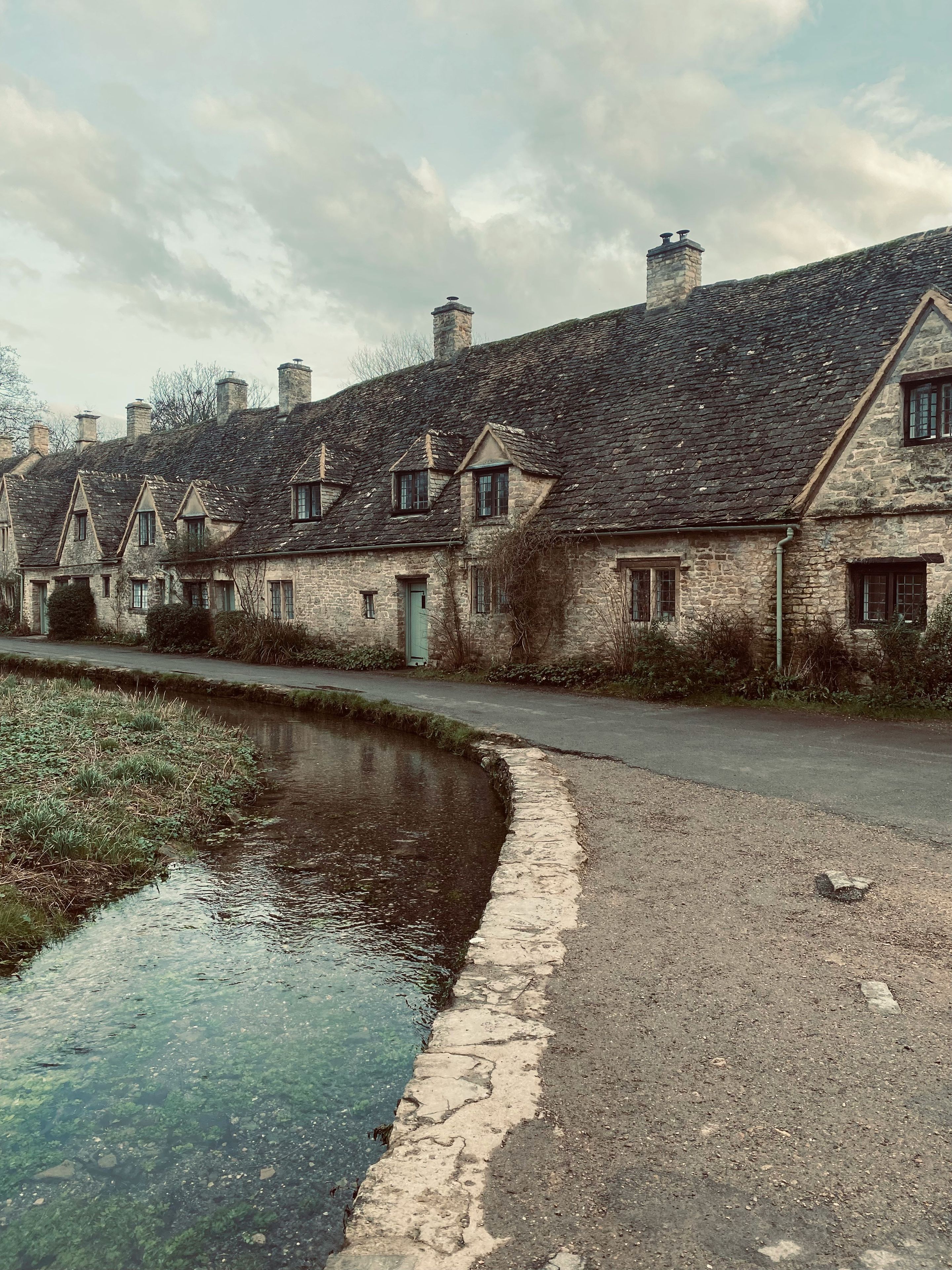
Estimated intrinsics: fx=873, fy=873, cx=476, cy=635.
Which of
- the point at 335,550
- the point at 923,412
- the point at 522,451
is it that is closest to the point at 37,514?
the point at 335,550

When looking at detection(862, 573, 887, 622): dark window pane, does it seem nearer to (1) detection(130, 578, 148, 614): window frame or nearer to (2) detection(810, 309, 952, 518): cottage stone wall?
(2) detection(810, 309, 952, 518): cottage stone wall

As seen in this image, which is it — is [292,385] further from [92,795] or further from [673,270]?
[92,795]

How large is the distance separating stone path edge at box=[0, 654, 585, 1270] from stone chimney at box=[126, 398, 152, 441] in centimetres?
4184

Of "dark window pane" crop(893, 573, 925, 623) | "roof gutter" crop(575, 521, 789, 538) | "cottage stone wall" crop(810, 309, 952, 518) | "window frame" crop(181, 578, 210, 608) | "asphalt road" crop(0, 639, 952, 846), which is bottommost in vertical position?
"asphalt road" crop(0, 639, 952, 846)

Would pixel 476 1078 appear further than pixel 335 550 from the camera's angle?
No

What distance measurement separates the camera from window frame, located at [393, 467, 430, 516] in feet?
73.0

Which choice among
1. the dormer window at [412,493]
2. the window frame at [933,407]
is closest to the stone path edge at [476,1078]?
the window frame at [933,407]

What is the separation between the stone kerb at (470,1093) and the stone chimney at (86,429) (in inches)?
1894

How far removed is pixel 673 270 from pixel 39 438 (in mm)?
40594

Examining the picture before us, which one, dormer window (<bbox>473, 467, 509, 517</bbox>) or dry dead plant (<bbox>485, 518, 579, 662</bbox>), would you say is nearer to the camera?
dry dead plant (<bbox>485, 518, 579, 662</bbox>)

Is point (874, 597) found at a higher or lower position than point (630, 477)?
lower

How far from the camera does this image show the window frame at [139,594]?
31656 mm

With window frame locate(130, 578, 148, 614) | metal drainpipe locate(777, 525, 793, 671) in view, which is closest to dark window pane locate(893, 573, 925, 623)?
metal drainpipe locate(777, 525, 793, 671)

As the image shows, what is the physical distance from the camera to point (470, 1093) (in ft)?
10.8
